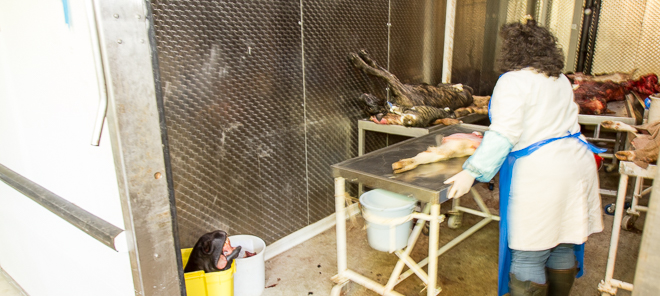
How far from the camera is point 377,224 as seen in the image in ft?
8.12

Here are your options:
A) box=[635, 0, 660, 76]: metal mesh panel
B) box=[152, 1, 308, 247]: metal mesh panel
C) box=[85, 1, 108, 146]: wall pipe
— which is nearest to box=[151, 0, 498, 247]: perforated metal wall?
box=[152, 1, 308, 247]: metal mesh panel

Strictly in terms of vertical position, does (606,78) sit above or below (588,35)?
below

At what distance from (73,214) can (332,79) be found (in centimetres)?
244

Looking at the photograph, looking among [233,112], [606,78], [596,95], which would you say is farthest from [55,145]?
[606,78]

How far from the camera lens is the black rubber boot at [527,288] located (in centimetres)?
219

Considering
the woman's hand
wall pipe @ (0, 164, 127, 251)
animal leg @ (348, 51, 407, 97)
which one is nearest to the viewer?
wall pipe @ (0, 164, 127, 251)

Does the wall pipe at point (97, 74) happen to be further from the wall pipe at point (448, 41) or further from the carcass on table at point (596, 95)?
the wall pipe at point (448, 41)

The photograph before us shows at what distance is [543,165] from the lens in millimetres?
2111

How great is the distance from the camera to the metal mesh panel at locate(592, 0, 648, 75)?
571 cm

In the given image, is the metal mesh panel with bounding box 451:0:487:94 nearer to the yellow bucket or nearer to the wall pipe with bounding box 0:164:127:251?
the yellow bucket

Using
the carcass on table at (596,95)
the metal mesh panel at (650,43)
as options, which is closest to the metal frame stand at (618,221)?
the carcass on table at (596,95)

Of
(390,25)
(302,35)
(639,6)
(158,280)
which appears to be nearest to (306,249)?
(302,35)

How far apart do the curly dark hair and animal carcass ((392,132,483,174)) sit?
67 cm

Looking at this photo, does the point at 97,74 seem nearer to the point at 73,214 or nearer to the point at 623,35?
the point at 73,214
